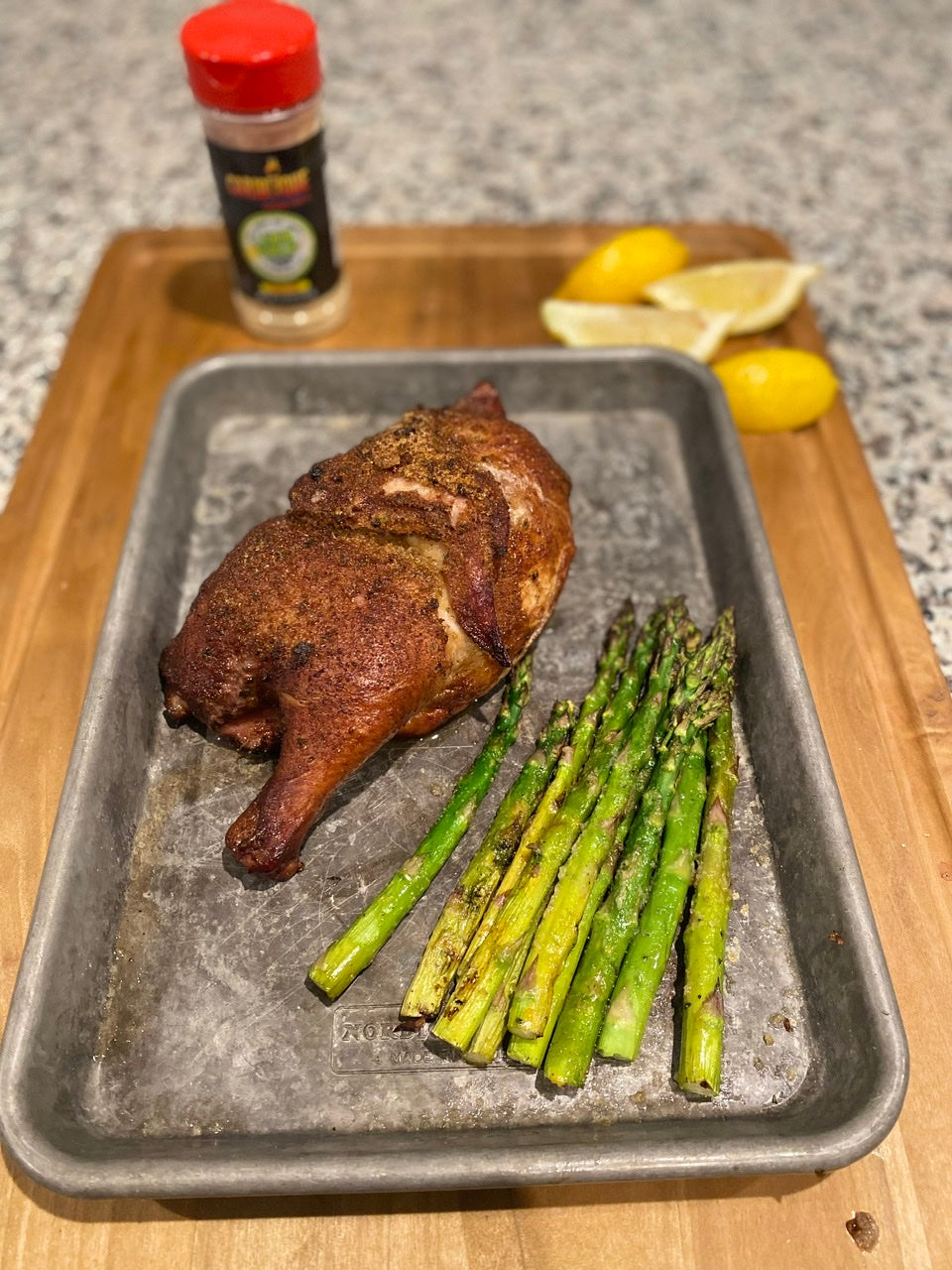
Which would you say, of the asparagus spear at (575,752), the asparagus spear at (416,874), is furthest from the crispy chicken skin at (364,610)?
the asparagus spear at (575,752)

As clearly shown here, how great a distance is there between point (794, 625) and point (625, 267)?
1.47 m

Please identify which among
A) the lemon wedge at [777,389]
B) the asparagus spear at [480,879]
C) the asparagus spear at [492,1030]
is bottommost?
the asparagus spear at [492,1030]

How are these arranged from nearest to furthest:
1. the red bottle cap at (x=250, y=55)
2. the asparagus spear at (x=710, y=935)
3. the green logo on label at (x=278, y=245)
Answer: the asparagus spear at (x=710, y=935)
the red bottle cap at (x=250, y=55)
the green logo on label at (x=278, y=245)

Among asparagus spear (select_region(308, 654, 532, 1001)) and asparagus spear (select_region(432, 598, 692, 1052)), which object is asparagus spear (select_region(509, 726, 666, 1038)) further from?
asparagus spear (select_region(308, 654, 532, 1001))

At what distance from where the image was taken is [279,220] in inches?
110

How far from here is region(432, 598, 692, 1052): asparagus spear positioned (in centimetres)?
173

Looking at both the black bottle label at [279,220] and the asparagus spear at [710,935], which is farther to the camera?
the black bottle label at [279,220]

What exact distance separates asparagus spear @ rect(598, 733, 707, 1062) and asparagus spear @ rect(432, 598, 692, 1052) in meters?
0.15

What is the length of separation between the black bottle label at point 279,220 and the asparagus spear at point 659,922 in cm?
200

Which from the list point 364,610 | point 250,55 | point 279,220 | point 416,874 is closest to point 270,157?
point 279,220

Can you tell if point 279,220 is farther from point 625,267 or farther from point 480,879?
point 480,879

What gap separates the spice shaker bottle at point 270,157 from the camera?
2.40 metres

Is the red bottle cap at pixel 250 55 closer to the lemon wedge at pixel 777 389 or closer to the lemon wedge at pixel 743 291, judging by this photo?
the lemon wedge at pixel 743 291

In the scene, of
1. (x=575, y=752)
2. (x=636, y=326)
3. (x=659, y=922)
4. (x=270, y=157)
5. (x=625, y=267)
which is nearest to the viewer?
(x=659, y=922)
